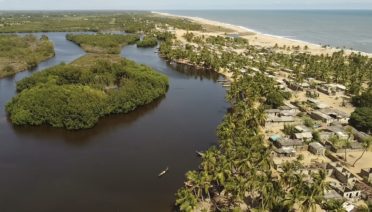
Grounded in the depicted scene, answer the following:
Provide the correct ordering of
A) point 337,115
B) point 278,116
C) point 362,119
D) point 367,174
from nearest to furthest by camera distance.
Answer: point 367,174 < point 362,119 < point 337,115 < point 278,116

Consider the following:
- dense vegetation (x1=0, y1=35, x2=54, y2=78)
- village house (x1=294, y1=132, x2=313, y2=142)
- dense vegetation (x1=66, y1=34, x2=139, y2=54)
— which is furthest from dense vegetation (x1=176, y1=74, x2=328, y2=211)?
dense vegetation (x1=66, y1=34, x2=139, y2=54)

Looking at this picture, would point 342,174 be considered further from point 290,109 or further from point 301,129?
point 290,109

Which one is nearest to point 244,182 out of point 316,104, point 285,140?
point 285,140

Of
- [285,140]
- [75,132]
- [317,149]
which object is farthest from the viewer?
[75,132]

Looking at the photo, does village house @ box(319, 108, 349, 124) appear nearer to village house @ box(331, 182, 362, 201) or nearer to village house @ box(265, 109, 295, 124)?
village house @ box(265, 109, 295, 124)

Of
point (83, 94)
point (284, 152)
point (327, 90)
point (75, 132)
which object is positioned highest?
point (83, 94)

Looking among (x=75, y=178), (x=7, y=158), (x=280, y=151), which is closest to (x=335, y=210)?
(x=280, y=151)

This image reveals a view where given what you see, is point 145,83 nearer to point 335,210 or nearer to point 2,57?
point 335,210
